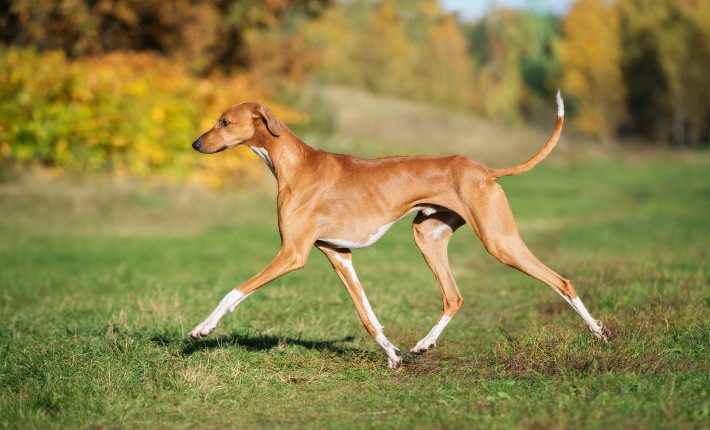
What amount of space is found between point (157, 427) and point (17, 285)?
712 centimetres

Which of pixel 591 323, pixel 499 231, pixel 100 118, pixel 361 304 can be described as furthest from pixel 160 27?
pixel 591 323

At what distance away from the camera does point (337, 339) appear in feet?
25.8

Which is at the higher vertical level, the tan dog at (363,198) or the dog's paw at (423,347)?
the tan dog at (363,198)

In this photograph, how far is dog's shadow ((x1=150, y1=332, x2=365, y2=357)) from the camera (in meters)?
7.05

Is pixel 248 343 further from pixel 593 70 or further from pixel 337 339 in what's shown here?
pixel 593 70

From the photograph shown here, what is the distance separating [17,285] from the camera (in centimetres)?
1177

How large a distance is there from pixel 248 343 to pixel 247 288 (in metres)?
1.14

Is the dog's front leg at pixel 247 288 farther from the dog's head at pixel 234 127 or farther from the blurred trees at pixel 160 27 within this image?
the blurred trees at pixel 160 27

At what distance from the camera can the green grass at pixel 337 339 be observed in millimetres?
5547

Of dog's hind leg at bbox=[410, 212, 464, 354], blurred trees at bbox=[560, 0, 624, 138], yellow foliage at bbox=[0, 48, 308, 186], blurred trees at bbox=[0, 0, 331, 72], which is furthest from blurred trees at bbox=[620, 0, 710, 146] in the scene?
dog's hind leg at bbox=[410, 212, 464, 354]

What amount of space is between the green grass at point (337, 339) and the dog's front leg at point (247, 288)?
289 mm

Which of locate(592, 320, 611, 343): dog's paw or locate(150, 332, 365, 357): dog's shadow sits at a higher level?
locate(592, 320, 611, 343): dog's paw

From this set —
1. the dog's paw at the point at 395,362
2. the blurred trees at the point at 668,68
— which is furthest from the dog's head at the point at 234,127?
the blurred trees at the point at 668,68

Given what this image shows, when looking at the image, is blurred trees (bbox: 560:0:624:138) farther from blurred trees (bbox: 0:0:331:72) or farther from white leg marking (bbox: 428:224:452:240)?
white leg marking (bbox: 428:224:452:240)
